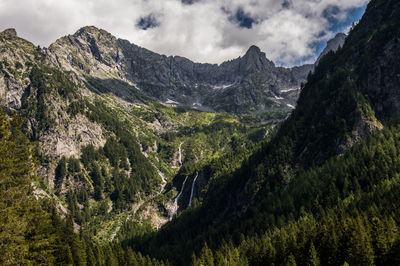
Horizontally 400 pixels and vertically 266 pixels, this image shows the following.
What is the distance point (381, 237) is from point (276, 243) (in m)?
31.6

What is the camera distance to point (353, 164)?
398ft

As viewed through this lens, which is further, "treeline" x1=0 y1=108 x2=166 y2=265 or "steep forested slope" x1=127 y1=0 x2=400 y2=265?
"steep forested slope" x1=127 y1=0 x2=400 y2=265

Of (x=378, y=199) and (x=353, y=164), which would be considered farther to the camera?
(x=353, y=164)

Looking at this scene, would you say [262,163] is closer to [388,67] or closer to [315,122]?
[315,122]

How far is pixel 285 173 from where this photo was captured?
158 m

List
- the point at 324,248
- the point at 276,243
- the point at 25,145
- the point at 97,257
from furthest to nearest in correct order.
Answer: the point at 97,257 → the point at 276,243 → the point at 324,248 → the point at 25,145

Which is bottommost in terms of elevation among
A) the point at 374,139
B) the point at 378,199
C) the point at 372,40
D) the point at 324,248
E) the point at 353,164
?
the point at 324,248

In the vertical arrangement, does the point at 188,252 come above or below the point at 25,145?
below

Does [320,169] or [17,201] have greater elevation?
[320,169]

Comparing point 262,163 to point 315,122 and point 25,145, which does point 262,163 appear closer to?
point 315,122

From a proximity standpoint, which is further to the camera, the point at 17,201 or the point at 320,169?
the point at 320,169

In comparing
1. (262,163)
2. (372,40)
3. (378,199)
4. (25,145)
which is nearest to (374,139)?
(378,199)

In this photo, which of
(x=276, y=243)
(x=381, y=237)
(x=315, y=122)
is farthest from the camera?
(x=315, y=122)

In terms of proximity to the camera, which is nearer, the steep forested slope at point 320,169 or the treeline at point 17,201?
the treeline at point 17,201
